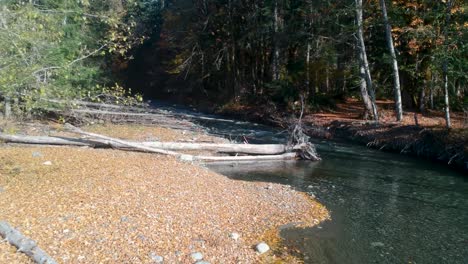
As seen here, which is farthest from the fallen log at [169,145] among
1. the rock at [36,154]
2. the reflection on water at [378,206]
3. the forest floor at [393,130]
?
the forest floor at [393,130]

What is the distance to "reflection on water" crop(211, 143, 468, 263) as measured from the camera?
9.01 meters

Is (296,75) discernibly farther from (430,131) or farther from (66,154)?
(66,154)

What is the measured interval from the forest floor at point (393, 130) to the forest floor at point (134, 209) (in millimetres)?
9664

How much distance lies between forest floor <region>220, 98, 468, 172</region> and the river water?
1.06 metres

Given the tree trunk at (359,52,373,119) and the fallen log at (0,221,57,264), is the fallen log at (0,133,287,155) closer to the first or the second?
the fallen log at (0,221,57,264)

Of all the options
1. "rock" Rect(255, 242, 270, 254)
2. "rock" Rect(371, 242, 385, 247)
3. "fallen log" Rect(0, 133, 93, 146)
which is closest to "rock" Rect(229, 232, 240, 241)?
"rock" Rect(255, 242, 270, 254)

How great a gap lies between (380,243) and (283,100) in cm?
2360

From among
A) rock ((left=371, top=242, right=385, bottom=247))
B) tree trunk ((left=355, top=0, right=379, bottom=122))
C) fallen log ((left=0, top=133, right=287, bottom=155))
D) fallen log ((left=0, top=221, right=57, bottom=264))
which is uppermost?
tree trunk ((left=355, top=0, right=379, bottom=122))

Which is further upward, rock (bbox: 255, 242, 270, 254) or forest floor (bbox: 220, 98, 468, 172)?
forest floor (bbox: 220, 98, 468, 172)

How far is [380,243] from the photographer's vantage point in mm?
9430

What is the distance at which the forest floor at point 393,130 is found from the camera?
19.2 m

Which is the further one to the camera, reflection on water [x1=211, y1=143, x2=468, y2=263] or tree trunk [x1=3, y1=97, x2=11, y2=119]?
tree trunk [x1=3, y1=97, x2=11, y2=119]

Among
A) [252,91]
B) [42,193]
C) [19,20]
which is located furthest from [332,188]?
[252,91]

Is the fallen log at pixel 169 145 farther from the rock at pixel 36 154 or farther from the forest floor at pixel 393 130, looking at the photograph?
the forest floor at pixel 393 130
